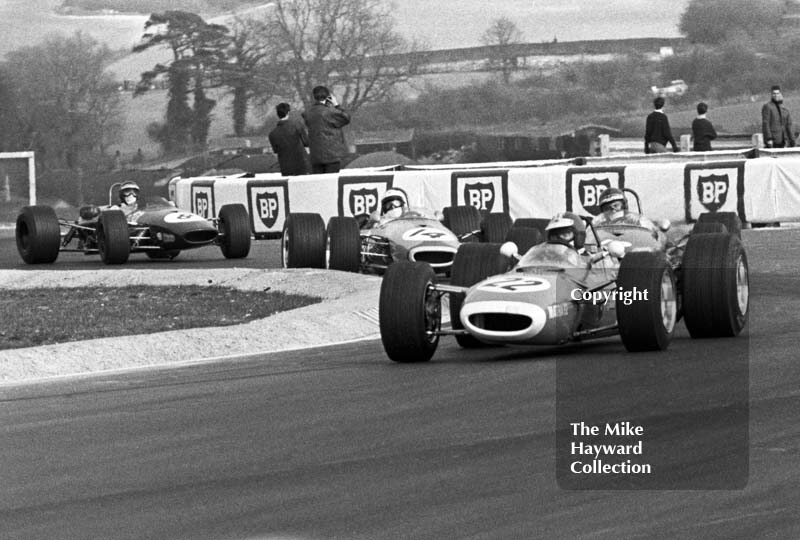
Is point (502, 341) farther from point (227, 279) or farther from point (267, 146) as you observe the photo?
point (267, 146)

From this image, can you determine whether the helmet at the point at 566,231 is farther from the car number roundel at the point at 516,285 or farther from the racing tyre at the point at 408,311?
the racing tyre at the point at 408,311

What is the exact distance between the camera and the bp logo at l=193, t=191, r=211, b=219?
92.7 ft

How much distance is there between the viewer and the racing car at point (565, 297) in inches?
420

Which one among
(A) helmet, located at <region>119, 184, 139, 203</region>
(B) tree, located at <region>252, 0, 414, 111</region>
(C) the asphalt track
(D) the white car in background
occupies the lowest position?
(C) the asphalt track

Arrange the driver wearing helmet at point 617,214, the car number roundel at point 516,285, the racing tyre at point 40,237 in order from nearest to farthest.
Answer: the car number roundel at point 516,285 < the driver wearing helmet at point 617,214 < the racing tyre at point 40,237

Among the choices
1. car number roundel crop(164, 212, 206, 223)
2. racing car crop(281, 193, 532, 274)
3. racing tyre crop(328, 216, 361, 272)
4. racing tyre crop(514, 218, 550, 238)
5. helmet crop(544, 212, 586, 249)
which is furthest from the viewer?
car number roundel crop(164, 212, 206, 223)

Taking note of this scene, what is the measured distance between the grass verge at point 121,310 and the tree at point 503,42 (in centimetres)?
4337

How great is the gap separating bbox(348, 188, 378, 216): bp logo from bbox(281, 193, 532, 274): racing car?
655 cm

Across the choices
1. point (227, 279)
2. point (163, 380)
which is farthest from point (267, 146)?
point (163, 380)

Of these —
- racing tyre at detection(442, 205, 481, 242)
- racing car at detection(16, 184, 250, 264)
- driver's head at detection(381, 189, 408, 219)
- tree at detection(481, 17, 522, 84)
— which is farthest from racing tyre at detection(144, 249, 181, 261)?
tree at detection(481, 17, 522, 84)

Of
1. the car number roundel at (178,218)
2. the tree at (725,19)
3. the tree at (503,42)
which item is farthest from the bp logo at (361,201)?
the tree at (725,19)

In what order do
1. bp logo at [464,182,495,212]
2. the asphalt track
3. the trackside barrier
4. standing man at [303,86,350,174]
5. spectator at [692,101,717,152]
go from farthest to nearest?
spectator at [692,101,717,152]
standing man at [303,86,350,174]
bp logo at [464,182,495,212]
the trackside barrier
the asphalt track

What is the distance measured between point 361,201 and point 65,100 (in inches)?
1311

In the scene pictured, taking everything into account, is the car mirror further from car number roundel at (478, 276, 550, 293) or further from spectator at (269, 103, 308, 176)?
spectator at (269, 103, 308, 176)
